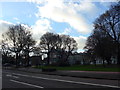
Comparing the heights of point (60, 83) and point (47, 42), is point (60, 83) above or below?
below

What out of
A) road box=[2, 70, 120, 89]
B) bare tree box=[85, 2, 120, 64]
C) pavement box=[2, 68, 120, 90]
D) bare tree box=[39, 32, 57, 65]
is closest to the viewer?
pavement box=[2, 68, 120, 90]

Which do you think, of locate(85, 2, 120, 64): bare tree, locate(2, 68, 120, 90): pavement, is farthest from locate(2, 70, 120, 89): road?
locate(85, 2, 120, 64): bare tree

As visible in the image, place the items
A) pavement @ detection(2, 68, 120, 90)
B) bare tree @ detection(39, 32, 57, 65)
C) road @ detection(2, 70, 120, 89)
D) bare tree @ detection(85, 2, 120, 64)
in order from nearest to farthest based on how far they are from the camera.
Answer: pavement @ detection(2, 68, 120, 90), road @ detection(2, 70, 120, 89), bare tree @ detection(85, 2, 120, 64), bare tree @ detection(39, 32, 57, 65)

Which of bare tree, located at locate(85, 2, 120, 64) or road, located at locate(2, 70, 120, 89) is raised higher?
bare tree, located at locate(85, 2, 120, 64)

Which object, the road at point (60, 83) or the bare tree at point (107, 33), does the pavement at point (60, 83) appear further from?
the bare tree at point (107, 33)

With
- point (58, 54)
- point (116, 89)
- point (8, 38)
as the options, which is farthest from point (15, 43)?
point (116, 89)

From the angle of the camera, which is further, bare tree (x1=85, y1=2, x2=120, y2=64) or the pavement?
bare tree (x1=85, y1=2, x2=120, y2=64)

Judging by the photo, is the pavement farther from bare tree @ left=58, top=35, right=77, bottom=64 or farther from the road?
bare tree @ left=58, top=35, right=77, bottom=64

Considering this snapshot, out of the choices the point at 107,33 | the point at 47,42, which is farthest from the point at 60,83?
the point at 47,42

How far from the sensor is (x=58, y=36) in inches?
3374

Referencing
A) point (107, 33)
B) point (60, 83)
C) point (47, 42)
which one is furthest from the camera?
point (47, 42)

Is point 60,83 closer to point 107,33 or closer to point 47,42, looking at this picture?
point 107,33

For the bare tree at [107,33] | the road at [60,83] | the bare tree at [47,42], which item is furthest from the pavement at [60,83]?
the bare tree at [47,42]

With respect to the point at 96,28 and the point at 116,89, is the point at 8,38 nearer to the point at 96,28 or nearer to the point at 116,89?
the point at 96,28
